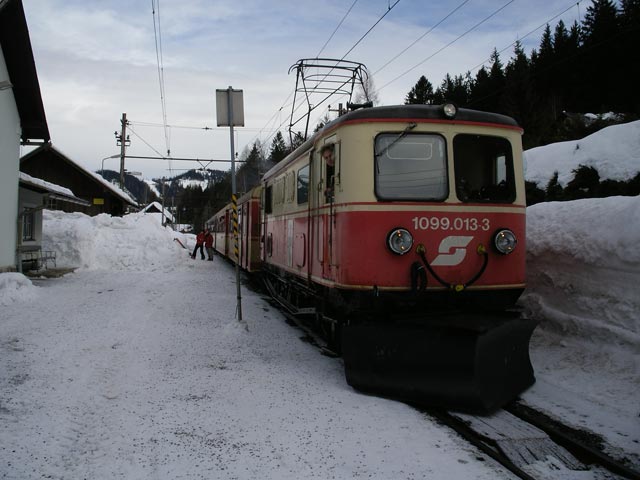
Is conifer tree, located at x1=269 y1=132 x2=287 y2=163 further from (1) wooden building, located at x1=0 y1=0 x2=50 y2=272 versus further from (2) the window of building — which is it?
(1) wooden building, located at x1=0 y1=0 x2=50 y2=272

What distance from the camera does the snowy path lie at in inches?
154

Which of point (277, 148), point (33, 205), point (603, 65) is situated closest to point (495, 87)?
point (603, 65)

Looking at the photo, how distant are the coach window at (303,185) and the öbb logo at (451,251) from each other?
8.20 feet

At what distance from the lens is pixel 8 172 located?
1409cm

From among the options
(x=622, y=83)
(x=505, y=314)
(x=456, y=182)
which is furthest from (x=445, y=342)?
(x=622, y=83)

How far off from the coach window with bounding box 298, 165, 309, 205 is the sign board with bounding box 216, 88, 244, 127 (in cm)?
215

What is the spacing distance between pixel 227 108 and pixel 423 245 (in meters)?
5.42

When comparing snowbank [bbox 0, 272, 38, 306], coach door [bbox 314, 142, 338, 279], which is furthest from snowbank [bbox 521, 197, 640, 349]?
snowbank [bbox 0, 272, 38, 306]

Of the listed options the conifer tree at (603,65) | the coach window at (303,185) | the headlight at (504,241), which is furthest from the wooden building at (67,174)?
the conifer tree at (603,65)

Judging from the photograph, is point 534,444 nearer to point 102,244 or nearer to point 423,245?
point 423,245

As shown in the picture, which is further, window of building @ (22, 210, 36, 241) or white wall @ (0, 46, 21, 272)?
window of building @ (22, 210, 36, 241)

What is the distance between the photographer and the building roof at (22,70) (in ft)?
43.5

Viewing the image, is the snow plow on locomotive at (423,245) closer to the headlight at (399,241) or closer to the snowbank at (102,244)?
the headlight at (399,241)

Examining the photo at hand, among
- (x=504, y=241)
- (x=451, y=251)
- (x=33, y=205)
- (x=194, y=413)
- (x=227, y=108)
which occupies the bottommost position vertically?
(x=194, y=413)
